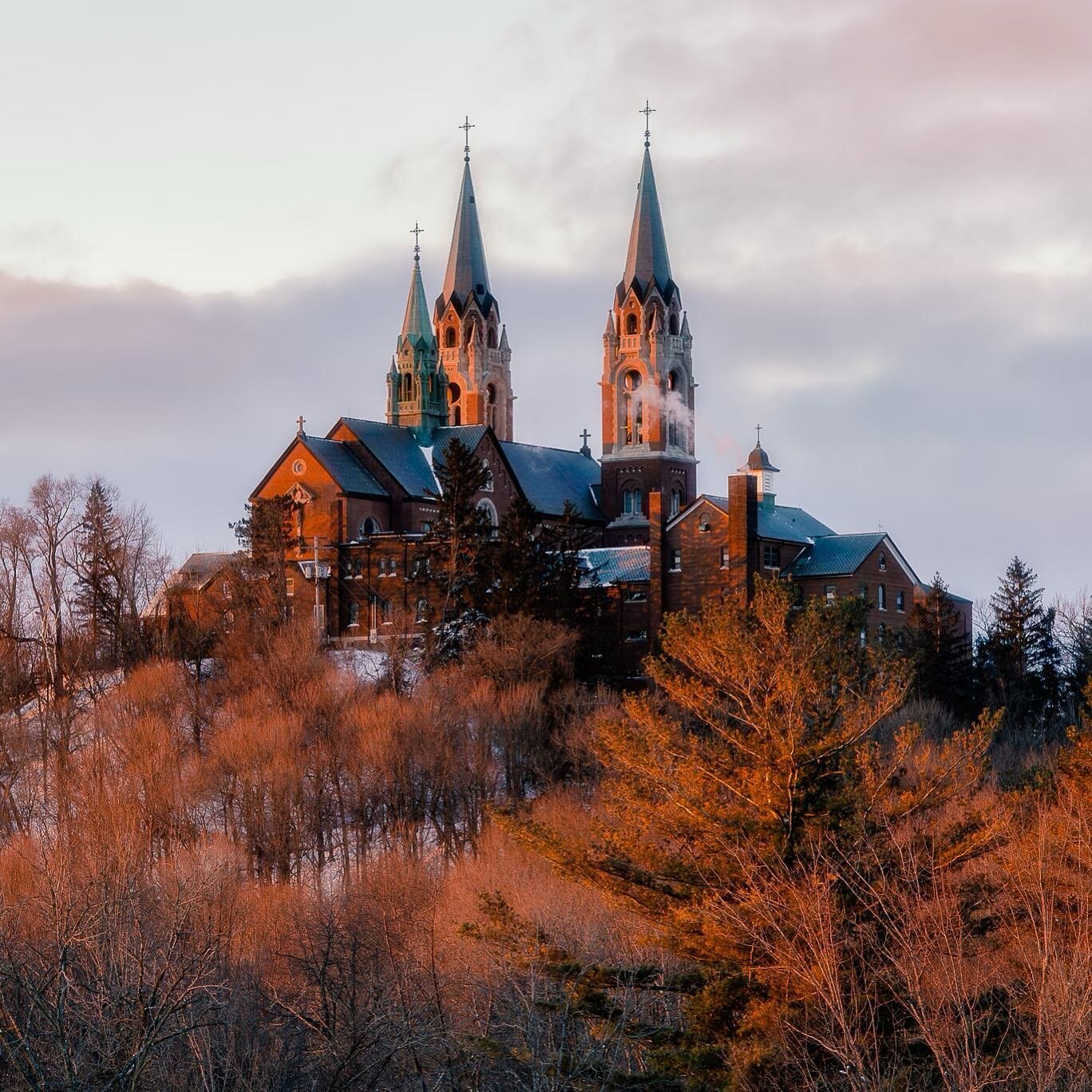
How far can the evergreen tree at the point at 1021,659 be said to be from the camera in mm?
69188

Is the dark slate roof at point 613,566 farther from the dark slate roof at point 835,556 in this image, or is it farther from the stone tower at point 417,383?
the stone tower at point 417,383

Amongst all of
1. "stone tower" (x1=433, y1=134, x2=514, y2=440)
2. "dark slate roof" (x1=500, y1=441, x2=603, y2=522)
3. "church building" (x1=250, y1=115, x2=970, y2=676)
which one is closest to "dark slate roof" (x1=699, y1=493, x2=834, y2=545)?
"church building" (x1=250, y1=115, x2=970, y2=676)

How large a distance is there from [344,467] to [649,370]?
2451cm

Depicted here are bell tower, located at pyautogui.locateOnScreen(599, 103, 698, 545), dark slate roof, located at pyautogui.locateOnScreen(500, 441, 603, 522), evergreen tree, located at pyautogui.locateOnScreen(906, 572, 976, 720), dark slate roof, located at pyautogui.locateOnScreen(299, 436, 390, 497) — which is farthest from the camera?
bell tower, located at pyautogui.locateOnScreen(599, 103, 698, 545)

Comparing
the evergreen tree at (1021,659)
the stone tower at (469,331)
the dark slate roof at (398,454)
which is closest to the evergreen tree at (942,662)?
the evergreen tree at (1021,659)

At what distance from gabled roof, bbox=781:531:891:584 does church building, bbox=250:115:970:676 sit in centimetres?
8

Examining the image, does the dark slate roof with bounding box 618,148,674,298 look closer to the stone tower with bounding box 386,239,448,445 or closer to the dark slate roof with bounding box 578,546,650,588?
the stone tower with bounding box 386,239,448,445

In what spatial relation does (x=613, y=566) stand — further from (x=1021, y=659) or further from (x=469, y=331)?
(x=469, y=331)

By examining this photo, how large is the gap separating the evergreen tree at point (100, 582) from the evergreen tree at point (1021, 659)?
3148cm

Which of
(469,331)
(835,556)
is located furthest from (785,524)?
(469,331)

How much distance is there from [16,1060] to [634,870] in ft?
42.1

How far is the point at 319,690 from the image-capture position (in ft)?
204

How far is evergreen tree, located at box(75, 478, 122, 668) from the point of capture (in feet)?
239

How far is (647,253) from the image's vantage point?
106438 mm
